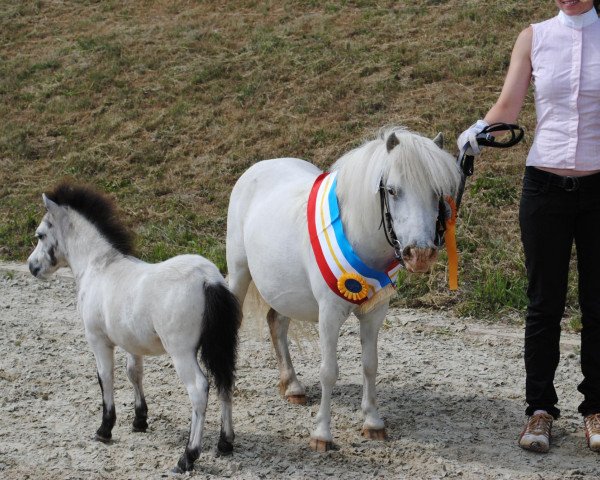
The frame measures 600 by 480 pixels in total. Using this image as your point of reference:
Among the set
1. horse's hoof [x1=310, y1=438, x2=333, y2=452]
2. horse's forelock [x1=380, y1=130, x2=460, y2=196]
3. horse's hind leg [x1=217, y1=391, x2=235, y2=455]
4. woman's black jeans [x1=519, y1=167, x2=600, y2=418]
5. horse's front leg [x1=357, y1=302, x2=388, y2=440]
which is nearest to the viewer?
horse's forelock [x1=380, y1=130, x2=460, y2=196]

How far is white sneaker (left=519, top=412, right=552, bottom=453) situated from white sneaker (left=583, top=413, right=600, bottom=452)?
0.19 metres

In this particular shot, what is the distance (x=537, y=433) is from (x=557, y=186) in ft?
4.30

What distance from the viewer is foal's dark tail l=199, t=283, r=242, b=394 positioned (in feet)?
14.4

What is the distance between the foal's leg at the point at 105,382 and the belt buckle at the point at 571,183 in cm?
259

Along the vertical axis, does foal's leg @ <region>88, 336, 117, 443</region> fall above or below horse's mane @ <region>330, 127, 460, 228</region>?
below

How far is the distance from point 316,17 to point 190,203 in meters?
4.84

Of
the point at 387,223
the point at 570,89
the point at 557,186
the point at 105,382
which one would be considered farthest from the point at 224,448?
the point at 570,89

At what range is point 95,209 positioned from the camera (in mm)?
5082

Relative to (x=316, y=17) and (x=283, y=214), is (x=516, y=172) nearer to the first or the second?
(x=283, y=214)

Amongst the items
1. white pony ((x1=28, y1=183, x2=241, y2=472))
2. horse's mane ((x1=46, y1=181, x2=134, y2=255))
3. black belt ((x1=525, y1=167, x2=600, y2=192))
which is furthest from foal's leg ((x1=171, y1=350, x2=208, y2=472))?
black belt ((x1=525, y1=167, x2=600, y2=192))

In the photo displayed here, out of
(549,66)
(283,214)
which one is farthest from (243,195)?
(549,66)

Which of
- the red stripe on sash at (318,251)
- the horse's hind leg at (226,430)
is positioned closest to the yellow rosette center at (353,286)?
the red stripe on sash at (318,251)

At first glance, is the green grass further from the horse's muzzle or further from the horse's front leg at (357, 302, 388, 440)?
the horse's muzzle

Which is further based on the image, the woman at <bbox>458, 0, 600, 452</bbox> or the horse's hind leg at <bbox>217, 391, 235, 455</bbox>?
the horse's hind leg at <bbox>217, 391, 235, 455</bbox>
